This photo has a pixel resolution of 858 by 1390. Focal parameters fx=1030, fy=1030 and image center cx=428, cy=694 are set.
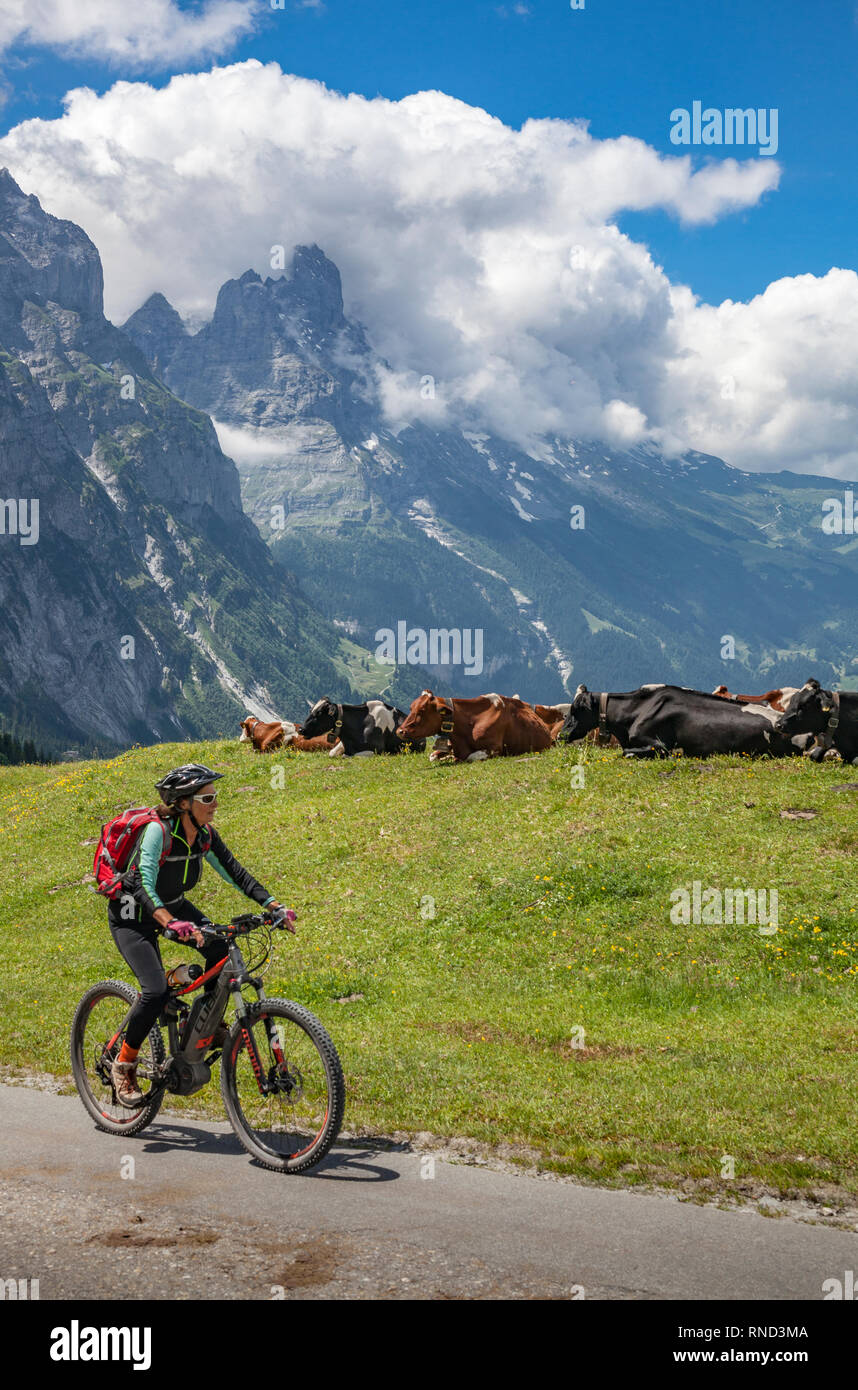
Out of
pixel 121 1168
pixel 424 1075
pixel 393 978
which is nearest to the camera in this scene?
pixel 121 1168

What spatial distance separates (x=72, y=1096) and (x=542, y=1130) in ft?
18.9

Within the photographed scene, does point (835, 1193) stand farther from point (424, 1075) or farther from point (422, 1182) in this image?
point (424, 1075)

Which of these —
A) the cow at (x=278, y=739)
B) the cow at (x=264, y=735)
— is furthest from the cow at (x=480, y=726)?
the cow at (x=264, y=735)

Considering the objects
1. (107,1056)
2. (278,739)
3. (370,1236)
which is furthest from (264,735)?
(370,1236)

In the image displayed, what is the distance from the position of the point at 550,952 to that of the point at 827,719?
40.2 feet

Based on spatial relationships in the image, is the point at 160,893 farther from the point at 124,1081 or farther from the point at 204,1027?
the point at 124,1081

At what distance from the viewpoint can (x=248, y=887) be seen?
10.7 m

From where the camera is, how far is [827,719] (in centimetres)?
2608

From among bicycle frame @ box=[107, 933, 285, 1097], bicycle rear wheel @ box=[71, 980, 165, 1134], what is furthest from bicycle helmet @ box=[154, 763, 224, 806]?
bicycle rear wheel @ box=[71, 980, 165, 1134]

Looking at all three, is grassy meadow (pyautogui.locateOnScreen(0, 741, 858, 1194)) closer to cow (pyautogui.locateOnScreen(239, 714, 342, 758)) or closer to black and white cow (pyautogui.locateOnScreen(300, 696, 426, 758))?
black and white cow (pyautogui.locateOnScreen(300, 696, 426, 758))


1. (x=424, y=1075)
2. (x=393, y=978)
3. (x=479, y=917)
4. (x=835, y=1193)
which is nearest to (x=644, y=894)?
(x=479, y=917)

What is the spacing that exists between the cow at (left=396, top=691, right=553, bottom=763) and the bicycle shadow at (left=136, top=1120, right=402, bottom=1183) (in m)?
21.3

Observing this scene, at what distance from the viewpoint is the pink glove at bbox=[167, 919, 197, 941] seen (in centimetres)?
986

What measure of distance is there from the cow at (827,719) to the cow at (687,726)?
74 cm
